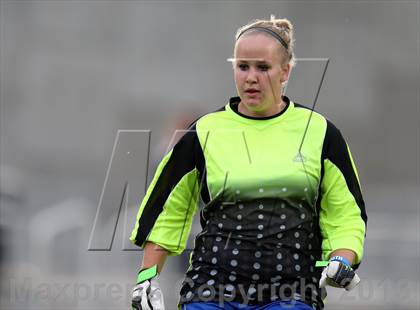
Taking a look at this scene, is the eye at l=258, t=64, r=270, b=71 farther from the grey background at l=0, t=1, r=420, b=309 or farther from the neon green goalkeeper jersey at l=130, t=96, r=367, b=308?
the grey background at l=0, t=1, r=420, b=309

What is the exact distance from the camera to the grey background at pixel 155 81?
625 inches

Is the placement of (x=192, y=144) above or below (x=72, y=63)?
above

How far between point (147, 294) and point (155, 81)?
45.5ft

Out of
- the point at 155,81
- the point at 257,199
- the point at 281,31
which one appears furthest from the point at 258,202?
the point at 155,81

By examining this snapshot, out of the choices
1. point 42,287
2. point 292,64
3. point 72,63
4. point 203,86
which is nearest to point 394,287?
point 42,287

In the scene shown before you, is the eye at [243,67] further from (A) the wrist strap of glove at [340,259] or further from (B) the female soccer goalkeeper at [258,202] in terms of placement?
(A) the wrist strap of glove at [340,259]

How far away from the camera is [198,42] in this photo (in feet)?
61.9

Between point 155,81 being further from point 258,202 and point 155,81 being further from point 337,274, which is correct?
point 337,274

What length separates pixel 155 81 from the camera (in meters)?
18.2

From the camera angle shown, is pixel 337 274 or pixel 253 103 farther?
pixel 253 103

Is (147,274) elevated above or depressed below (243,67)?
below

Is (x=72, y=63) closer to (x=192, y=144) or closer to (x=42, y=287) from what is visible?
(x=42, y=287)

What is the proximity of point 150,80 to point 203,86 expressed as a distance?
0.85 metres

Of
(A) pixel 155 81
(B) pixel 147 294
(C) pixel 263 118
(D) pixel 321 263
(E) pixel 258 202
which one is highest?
(C) pixel 263 118
